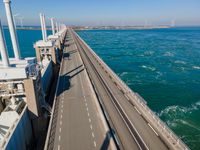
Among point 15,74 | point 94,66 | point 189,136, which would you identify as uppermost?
point 15,74

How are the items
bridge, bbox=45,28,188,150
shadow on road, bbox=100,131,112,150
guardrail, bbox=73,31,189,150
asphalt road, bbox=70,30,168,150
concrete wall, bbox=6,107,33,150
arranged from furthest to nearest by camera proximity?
asphalt road, bbox=70,30,168,150, bridge, bbox=45,28,188,150, guardrail, bbox=73,31,189,150, concrete wall, bbox=6,107,33,150, shadow on road, bbox=100,131,112,150

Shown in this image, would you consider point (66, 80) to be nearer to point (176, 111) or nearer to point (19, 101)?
point (19, 101)

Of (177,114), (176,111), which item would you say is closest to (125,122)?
(177,114)

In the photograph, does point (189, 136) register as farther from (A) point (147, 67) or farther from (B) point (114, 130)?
(A) point (147, 67)

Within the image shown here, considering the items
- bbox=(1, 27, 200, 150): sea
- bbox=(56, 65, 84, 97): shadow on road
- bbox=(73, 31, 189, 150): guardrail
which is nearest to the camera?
bbox=(73, 31, 189, 150): guardrail

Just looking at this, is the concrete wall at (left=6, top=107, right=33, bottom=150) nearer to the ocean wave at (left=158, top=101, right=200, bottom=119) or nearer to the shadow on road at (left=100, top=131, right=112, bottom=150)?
the shadow on road at (left=100, top=131, right=112, bottom=150)

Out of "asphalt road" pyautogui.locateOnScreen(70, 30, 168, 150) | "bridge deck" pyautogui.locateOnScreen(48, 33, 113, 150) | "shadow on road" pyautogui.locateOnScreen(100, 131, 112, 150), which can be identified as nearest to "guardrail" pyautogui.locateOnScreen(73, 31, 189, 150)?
"asphalt road" pyautogui.locateOnScreen(70, 30, 168, 150)

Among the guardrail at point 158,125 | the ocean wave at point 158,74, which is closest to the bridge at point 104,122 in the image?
the guardrail at point 158,125

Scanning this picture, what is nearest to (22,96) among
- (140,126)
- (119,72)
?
(140,126)
